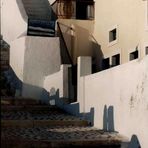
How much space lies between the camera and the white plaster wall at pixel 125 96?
920cm

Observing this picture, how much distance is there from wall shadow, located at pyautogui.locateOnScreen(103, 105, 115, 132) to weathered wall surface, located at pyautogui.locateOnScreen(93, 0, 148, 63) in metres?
4.27

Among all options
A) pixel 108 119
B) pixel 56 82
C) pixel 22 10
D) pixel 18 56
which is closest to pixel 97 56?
pixel 18 56

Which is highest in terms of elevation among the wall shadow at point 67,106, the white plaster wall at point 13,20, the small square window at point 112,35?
the white plaster wall at point 13,20

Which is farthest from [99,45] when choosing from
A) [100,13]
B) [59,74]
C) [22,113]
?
[22,113]

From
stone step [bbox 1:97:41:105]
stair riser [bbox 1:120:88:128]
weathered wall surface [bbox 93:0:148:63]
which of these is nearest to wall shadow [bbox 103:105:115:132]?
stair riser [bbox 1:120:88:128]

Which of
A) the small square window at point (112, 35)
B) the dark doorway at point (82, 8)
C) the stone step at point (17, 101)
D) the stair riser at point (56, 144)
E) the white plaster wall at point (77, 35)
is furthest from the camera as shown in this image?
the dark doorway at point (82, 8)

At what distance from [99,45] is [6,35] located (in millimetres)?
5602

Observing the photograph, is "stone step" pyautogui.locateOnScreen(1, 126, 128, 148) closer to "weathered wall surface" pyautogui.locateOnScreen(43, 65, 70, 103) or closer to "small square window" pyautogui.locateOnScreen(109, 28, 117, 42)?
"weathered wall surface" pyautogui.locateOnScreen(43, 65, 70, 103)

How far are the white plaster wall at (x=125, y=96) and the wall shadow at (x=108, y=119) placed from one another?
14 centimetres

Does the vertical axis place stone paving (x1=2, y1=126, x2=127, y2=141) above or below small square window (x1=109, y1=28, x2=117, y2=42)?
below

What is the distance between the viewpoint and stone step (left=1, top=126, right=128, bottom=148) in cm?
921

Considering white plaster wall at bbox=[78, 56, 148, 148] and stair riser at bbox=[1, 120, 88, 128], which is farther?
stair riser at bbox=[1, 120, 88, 128]

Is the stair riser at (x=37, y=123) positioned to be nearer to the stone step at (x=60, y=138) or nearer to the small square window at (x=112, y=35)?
the stone step at (x=60, y=138)

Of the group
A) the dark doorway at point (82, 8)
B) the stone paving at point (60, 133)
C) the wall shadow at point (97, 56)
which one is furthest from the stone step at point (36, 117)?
the dark doorway at point (82, 8)
